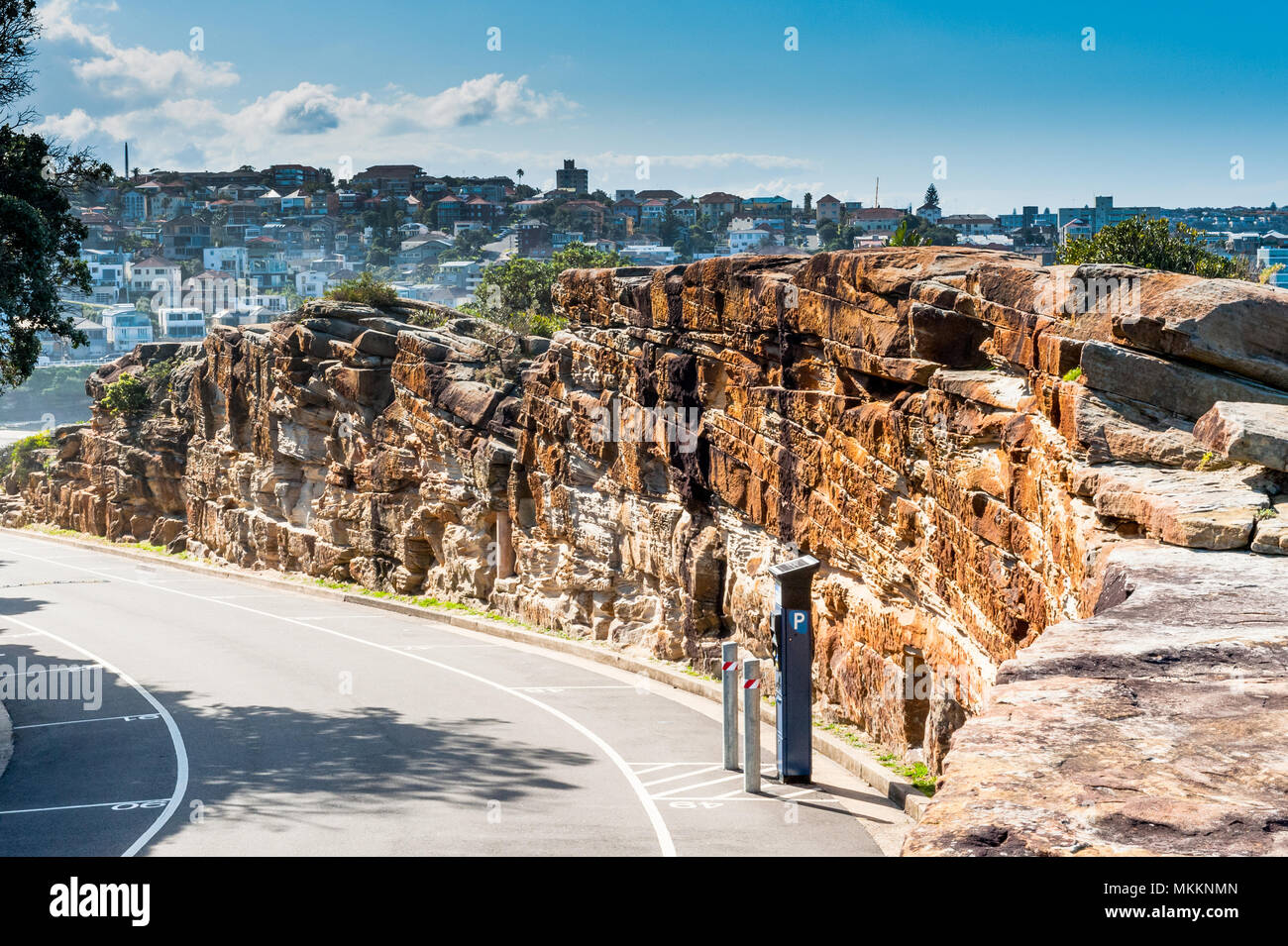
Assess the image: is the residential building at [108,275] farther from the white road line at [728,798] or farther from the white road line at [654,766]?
the white road line at [728,798]

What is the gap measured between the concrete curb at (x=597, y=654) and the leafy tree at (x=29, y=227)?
6281mm

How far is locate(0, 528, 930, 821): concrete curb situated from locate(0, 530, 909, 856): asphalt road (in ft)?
0.64

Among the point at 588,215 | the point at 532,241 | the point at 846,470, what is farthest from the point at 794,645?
the point at 588,215

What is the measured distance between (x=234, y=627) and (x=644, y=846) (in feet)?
57.8

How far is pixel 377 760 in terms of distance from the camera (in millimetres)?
14773

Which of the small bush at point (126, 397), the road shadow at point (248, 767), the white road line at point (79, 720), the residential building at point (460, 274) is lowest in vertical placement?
the white road line at point (79, 720)

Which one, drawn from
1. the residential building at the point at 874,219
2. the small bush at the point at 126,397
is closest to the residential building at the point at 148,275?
the residential building at the point at 874,219

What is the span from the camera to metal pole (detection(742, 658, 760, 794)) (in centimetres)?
1313

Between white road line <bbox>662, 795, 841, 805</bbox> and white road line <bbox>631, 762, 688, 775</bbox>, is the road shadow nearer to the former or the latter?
white road line <bbox>631, 762, 688, 775</bbox>

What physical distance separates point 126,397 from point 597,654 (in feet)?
107

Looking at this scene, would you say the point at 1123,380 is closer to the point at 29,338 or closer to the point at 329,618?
the point at 29,338

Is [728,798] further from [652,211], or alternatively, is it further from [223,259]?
[652,211]

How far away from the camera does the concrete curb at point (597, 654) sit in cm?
1307
